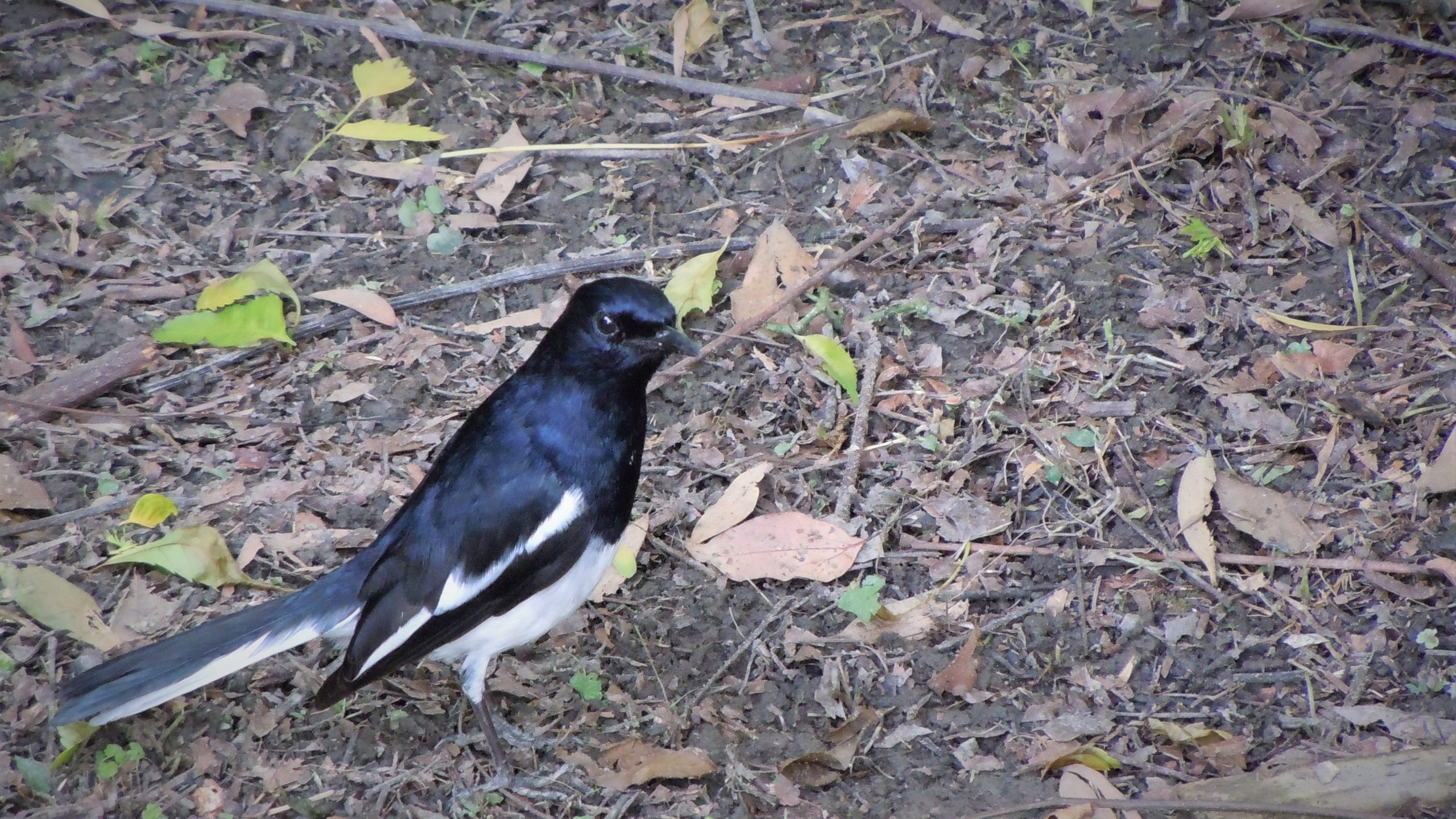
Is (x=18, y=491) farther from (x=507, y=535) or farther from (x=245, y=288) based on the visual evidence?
(x=507, y=535)

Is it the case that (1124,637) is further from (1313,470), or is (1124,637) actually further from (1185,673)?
(1313,470)

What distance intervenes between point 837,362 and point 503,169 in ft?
6.12

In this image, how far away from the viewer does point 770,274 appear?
4977 mm

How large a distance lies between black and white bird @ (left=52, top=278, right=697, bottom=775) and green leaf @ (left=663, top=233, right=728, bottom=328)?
3.49 ft

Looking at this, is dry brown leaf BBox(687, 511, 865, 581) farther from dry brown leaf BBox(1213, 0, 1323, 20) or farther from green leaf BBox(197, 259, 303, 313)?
dry brown leaf BBox(1213, 0, 1323, 20)

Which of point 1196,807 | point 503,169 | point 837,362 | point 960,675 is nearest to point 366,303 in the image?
point 503,169

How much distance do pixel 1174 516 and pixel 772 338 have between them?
1626 millimetres

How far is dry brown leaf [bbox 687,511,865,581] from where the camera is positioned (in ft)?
13.5

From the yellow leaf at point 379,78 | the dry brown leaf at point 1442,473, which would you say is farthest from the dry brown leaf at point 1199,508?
the yellow leaf at point 379,78

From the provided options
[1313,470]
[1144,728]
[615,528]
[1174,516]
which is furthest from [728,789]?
[1313,470]

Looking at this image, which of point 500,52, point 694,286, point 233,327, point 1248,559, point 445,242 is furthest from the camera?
point 500,52

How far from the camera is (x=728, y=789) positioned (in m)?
3.59

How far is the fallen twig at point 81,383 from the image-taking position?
448 centimetres

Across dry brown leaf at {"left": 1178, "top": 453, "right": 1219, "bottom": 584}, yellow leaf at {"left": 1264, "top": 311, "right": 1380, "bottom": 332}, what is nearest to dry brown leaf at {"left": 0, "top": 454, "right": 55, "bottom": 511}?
dry brown leaf at {"left": 1178, "top": 453, "right": 1219, "bottom": 584}
